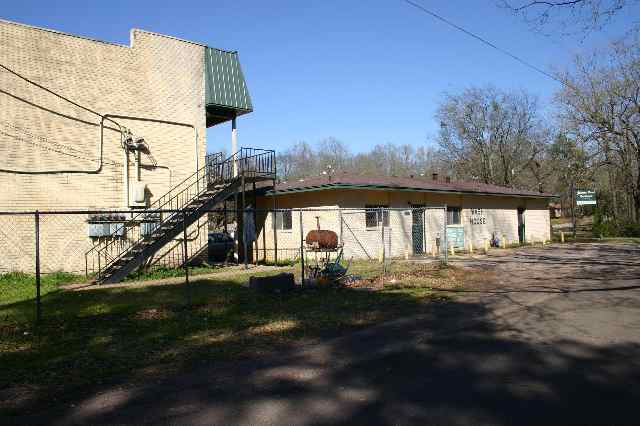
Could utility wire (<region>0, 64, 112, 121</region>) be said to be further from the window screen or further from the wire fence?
the window screen

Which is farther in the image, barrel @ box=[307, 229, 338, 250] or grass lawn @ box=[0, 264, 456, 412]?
barrel @ box=[307, 229, 338, 250]

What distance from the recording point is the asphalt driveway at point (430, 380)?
4527 millimetres

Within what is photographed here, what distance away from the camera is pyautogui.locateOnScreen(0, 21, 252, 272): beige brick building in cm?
1531

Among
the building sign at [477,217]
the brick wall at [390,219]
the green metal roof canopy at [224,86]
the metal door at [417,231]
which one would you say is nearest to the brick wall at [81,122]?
the green metal roof canopy at [224,86]

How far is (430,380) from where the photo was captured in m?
5.50

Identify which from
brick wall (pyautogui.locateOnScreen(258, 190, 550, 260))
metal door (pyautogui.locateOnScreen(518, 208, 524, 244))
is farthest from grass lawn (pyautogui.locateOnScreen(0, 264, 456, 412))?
metal door (pyautogui.locateOnScreen(518, 208, 524, 244))

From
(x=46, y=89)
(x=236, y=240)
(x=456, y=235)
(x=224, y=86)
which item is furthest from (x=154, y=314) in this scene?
(x=456, y=235)

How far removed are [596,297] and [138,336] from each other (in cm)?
907

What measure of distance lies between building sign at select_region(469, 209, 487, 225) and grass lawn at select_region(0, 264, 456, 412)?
1408 centimetres

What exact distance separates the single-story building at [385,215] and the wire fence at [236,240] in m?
0.06

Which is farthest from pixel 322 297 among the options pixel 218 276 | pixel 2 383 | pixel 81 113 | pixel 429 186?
pixel 429 186

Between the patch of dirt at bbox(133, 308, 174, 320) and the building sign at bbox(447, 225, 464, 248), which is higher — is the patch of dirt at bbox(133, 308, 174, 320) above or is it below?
below

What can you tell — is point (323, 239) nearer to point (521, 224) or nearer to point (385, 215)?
point (385, 215)

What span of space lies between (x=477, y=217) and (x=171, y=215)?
657 inches
